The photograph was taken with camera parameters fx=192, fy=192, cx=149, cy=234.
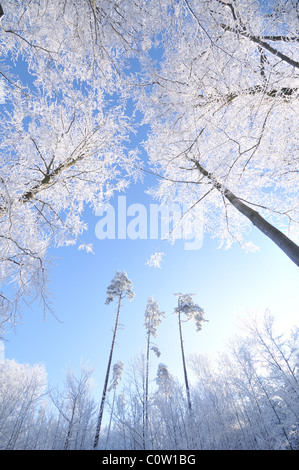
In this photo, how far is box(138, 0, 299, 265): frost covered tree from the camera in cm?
254

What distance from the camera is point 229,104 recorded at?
356cm

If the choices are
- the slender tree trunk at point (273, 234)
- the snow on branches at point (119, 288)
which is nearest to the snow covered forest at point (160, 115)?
→ the slender tree trunk at point (273, 234)

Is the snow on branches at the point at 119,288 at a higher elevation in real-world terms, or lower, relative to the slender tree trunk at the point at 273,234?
higher

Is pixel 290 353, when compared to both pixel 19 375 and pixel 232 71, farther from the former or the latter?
pixel 19 375

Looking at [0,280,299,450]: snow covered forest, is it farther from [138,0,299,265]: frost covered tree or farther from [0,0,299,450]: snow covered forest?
[138,0,299,265]: frost covered tree

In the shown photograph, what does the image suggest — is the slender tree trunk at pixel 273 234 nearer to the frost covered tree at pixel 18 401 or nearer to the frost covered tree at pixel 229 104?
the frost covered tree at pixel 229 104

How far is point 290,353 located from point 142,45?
16.6 metres

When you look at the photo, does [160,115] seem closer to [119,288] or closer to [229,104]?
[229,104]

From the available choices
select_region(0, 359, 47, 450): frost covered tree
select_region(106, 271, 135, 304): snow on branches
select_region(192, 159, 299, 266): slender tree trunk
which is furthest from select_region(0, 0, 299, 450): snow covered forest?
select_region(0, 359, 47, 450): frost covered tree

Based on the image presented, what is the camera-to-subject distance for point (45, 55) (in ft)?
11.6

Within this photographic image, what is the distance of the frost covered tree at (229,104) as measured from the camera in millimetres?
2543

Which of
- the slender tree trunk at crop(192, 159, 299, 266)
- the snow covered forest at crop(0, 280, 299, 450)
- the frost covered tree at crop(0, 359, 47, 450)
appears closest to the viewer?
→ the slender tree trunk at crop(192, 159, 299, 266)

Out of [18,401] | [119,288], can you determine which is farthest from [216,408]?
[18,401]

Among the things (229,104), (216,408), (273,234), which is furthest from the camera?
(216,408)
